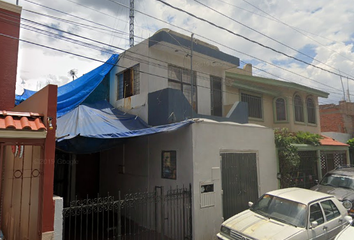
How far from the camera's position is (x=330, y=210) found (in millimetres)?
6375

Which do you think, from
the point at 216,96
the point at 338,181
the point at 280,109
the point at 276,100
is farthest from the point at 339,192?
the point at 276,100

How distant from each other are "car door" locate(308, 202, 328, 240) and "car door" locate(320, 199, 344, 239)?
0.46 feet

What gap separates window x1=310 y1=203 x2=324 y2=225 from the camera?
19.2 ft

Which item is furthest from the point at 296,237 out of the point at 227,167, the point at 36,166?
the point at 36,166

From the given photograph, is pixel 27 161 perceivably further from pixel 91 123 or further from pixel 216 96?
pixel 216 96

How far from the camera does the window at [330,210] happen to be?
6223mm

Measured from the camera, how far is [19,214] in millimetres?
5637

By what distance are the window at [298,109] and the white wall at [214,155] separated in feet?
26.4

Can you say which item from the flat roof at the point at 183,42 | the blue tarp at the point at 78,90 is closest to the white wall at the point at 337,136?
the flat roof at the point at 183,42

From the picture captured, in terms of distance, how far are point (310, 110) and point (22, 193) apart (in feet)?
56.2

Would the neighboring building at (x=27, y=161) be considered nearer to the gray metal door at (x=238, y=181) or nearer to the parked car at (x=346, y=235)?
the parked car at (x=346, y=235)

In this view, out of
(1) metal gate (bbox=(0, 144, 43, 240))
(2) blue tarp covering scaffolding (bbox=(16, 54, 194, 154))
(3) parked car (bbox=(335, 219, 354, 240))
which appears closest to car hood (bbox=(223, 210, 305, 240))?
(3) parked car (bbox=(335, 219, 354, 240))

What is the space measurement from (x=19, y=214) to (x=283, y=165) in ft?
30.4

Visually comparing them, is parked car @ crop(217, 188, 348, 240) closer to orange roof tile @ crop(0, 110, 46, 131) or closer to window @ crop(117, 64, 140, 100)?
orange roof tile @ crop(0, 110, 46, 131)
